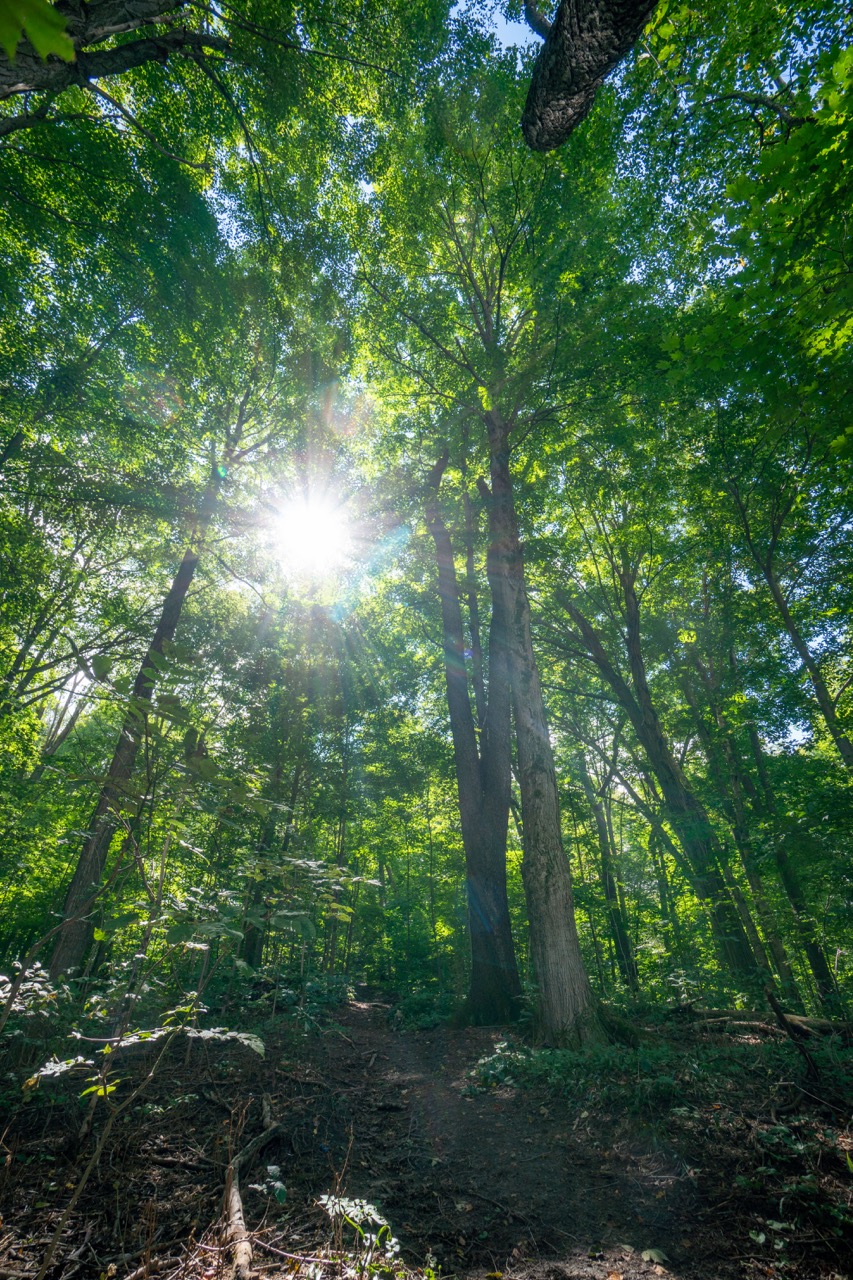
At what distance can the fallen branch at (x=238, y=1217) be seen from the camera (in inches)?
70.3

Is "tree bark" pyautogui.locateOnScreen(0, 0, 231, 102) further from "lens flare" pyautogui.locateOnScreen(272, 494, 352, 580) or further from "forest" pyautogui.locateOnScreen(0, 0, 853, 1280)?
"lens flare" pyautogui.locateOnScreen(272, 494, 352, 580)

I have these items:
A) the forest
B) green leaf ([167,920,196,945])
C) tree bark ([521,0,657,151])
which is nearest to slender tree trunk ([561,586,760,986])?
the forest

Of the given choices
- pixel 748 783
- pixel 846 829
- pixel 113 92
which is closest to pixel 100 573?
pixel 113 92

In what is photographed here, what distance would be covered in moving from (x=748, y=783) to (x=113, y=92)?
683 inches

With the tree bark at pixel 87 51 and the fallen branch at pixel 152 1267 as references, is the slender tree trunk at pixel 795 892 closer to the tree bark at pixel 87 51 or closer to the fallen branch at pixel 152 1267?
the fallen branch at pixel 152 1267

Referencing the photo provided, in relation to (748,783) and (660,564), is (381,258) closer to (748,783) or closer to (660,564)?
(660,564)

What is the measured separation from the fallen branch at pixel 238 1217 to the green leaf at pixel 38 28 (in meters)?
3.60

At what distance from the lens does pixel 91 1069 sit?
4086mm

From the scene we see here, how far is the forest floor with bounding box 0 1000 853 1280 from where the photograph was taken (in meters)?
2.03

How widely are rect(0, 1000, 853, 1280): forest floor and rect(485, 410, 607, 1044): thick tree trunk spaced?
0.85m

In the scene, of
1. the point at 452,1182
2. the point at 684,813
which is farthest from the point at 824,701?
the point at 452,1182

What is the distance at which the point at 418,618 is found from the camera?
45.2 feet

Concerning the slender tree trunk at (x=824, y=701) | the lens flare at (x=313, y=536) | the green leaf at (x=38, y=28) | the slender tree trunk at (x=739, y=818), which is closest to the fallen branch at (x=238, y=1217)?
the green leaf at (x=38, y=28)

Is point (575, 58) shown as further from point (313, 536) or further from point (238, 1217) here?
point (313, 536)
